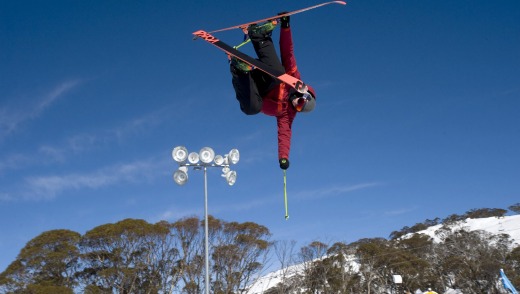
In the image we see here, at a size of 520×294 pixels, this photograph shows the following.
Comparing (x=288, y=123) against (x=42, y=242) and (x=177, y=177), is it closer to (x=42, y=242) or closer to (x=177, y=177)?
(x=177, y=177)

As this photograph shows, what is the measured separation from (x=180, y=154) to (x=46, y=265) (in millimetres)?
12114

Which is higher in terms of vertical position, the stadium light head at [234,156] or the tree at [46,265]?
the stadium light head at [234,156]

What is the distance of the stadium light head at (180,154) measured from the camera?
13.5 m

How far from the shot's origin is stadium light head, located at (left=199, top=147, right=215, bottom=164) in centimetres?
1362

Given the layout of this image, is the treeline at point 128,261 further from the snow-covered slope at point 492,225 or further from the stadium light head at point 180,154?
the snow-covered slope at point 492,225

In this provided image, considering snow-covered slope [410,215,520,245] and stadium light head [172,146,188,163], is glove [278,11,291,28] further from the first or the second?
snow-covered slope [410,215,520,245]

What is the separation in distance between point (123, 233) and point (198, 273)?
400 centimetres

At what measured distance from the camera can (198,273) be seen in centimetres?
2319

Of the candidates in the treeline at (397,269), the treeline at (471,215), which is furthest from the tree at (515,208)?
the treeline at (397,269)

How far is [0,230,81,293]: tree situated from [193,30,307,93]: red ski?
19157mm

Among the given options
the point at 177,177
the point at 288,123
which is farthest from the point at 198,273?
the point at 288,123

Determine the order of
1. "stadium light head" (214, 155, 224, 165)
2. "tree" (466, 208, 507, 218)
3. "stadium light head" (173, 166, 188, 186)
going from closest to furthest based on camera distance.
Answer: "stadium light head" (173, 166, 188, 186) < "stadium light head" (214, 155, 224, 165) < "tree" (466, 208, 507, 218)

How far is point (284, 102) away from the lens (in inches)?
166

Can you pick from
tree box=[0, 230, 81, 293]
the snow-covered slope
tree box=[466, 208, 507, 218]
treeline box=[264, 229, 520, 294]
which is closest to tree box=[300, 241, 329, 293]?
treeline box=[264, 229, 520, 294]
